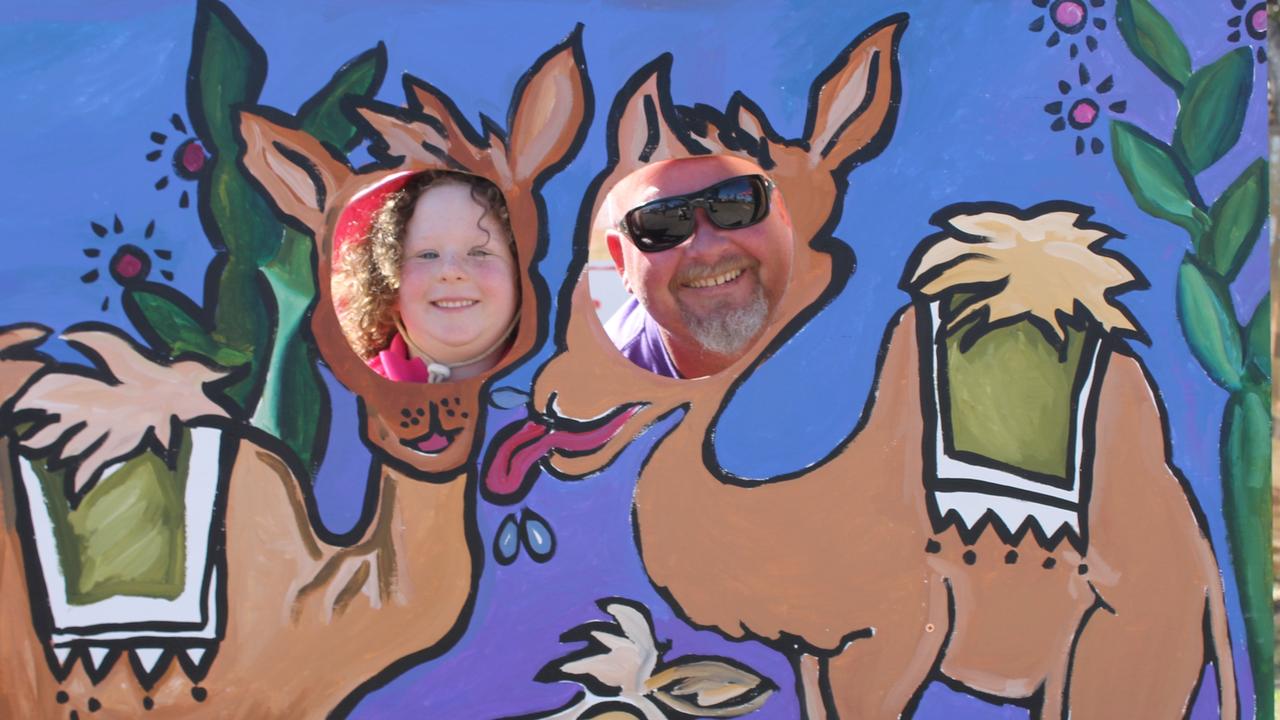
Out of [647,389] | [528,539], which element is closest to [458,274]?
[647,389]

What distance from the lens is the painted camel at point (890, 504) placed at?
8.46 feet

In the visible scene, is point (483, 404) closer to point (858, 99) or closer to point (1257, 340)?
point (858, 99)

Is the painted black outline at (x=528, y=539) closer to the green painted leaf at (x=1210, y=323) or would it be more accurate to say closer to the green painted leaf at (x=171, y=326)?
the green painted leaf at (x=171, y=326)

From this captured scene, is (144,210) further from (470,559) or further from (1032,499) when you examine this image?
(1032,499)

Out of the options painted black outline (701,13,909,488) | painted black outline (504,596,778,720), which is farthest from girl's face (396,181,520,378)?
painted black outline (504,596,778,720)

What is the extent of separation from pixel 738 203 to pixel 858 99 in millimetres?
614

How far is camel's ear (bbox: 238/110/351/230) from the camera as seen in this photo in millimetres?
2490

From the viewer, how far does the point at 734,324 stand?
358 cm

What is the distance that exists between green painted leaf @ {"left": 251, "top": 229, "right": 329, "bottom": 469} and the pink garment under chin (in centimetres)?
52

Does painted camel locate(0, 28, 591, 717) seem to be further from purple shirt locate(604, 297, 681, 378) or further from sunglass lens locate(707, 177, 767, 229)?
purple shirt locate(604, 297, 681, 378)

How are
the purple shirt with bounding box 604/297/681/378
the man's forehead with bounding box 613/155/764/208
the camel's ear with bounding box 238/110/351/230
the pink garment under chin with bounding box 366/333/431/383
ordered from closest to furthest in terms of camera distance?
the camel's ear with bounding box 238/110/351/230 < the pink garment under chin with bounding box 366/333/431/383 < the man's forehead with bounding box 613/155/764/208 < the purple shirt with bounding box 604/297/681/378

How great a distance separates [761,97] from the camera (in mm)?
2588

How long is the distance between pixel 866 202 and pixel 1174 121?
2.55 ft

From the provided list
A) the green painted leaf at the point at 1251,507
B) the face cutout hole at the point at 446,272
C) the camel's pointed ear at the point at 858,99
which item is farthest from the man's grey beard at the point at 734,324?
the green painted leaf at the point at 1251,507
